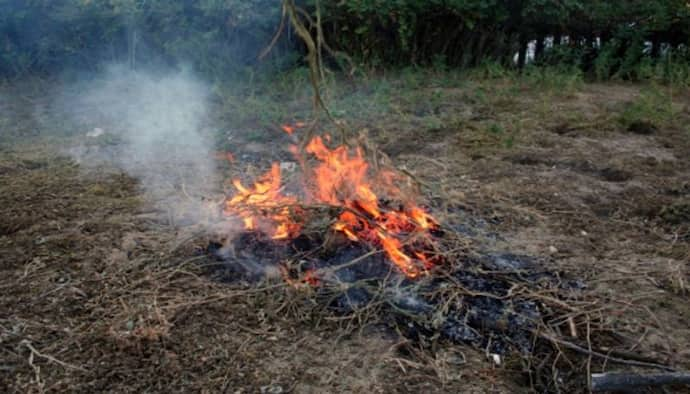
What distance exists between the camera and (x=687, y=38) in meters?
8.23

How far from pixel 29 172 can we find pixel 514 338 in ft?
14.9

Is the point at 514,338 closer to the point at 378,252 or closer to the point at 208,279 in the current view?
the point at 378,252

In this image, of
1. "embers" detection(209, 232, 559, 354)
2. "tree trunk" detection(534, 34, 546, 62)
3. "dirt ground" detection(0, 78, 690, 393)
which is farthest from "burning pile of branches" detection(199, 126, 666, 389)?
"tree trunk" detection(534, 34, 546, 62)

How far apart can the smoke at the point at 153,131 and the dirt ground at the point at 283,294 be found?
10.6 inches

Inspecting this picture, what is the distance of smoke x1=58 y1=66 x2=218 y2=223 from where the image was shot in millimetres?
4996

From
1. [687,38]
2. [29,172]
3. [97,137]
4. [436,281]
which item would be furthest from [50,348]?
[687,38]

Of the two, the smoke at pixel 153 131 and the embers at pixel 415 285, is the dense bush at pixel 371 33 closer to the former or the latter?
the smoke at pixel 153 131

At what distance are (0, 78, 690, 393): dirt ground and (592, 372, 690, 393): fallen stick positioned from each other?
25 cm

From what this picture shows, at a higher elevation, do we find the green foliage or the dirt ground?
the green foliage

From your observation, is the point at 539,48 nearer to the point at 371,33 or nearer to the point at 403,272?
the point at 371,33

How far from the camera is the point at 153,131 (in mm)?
6688

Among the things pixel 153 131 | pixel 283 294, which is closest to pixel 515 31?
pixel 153 131

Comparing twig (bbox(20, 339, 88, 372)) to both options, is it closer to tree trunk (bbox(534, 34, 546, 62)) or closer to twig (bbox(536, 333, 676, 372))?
twig (bbox(536, 333, 676, 372))

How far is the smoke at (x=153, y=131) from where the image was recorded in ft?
16.4
